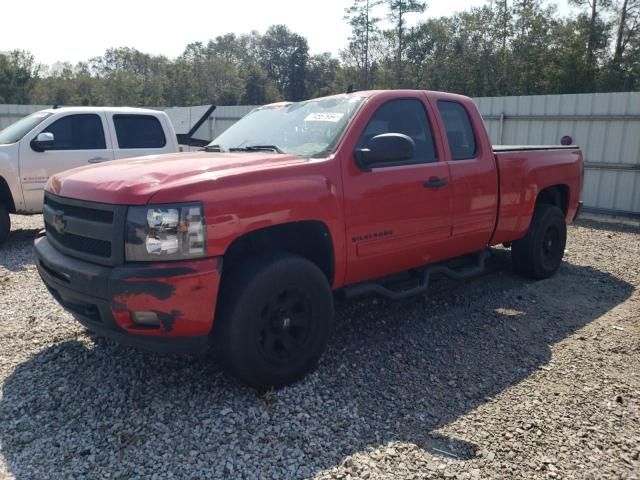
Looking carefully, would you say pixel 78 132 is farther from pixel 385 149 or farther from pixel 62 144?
pixel 385 149

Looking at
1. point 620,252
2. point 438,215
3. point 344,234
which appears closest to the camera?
point 344,234

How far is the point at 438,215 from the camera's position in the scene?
15.1 ft

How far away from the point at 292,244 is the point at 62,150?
5977mm

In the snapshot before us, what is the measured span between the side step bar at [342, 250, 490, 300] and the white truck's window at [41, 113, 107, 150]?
6.10m

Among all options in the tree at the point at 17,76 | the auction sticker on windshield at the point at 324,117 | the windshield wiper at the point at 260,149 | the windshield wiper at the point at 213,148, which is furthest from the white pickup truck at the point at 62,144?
the tree at the point at 17,76

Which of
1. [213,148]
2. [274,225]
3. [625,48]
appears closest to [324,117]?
[213,148]

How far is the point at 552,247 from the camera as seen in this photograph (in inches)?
254

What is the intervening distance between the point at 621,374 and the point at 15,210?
8029 mm

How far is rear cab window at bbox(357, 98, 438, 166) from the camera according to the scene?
4328 mm

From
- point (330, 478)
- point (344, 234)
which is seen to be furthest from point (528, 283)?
point (330, 478)

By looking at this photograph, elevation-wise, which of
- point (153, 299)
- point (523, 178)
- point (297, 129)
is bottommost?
point (153, 299)

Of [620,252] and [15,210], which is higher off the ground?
[15,210]

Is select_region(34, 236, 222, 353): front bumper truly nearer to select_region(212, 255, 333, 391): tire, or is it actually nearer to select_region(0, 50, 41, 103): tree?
select_region(212, 255, 333, 391): tire

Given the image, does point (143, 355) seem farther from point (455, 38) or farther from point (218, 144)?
point (455, 38)
